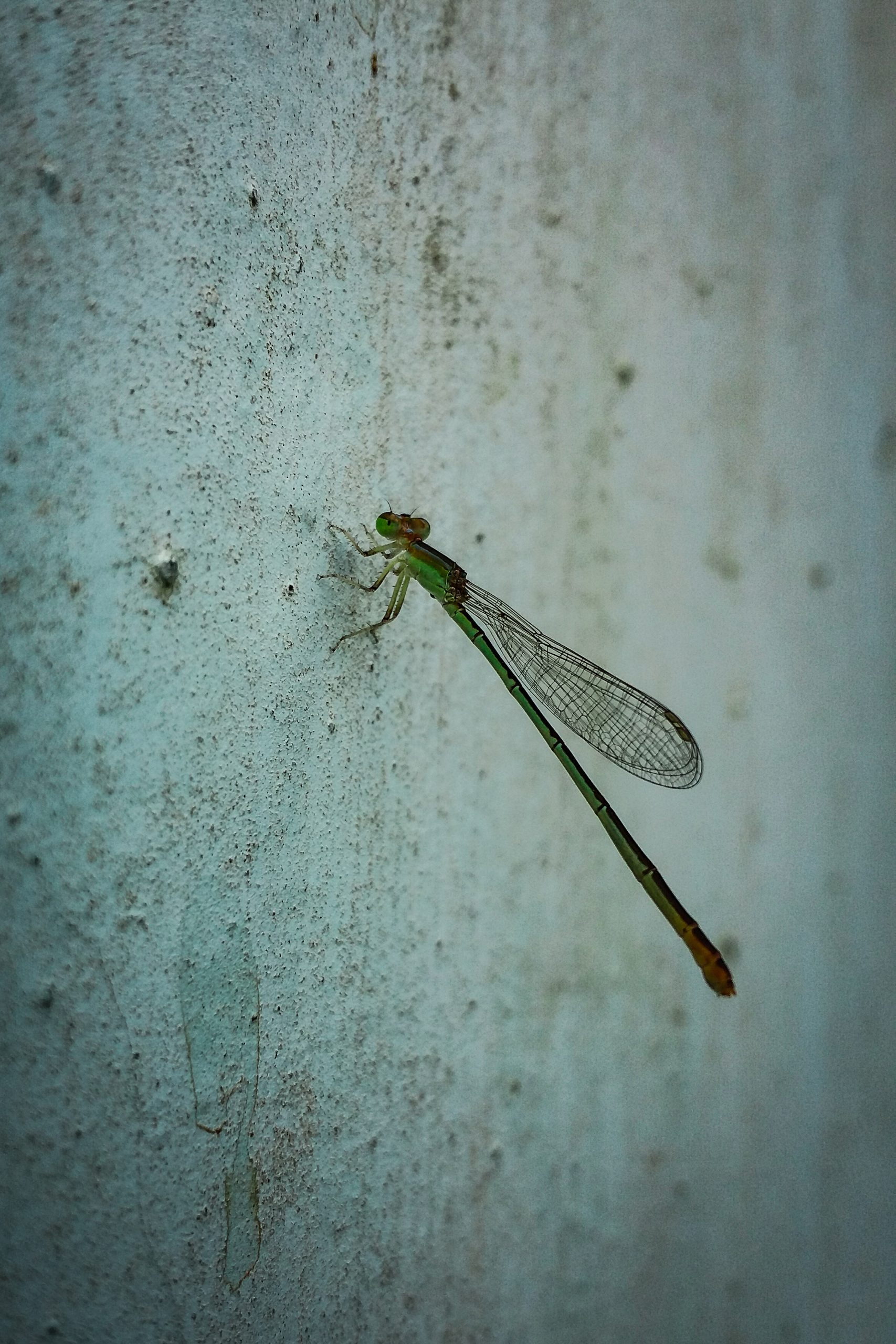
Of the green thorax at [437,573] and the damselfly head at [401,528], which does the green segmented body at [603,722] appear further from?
the damselfly head at [401,528]

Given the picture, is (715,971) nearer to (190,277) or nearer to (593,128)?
(190,277)

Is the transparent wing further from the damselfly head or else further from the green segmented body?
the damselfly head

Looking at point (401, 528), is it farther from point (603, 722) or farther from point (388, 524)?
point (603, 722)

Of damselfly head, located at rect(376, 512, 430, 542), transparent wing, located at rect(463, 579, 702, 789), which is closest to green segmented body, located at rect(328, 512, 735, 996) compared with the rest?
transparent wing, located at rect(463, 579, 702, 789)

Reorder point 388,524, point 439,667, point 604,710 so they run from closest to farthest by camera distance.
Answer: point 388,524 → point 439,667 → point 604,710

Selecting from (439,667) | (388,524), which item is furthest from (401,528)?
(439,667)

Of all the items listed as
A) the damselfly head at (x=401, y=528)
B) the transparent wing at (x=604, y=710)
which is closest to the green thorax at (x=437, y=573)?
the damselfly head at (x=401, y=528)
